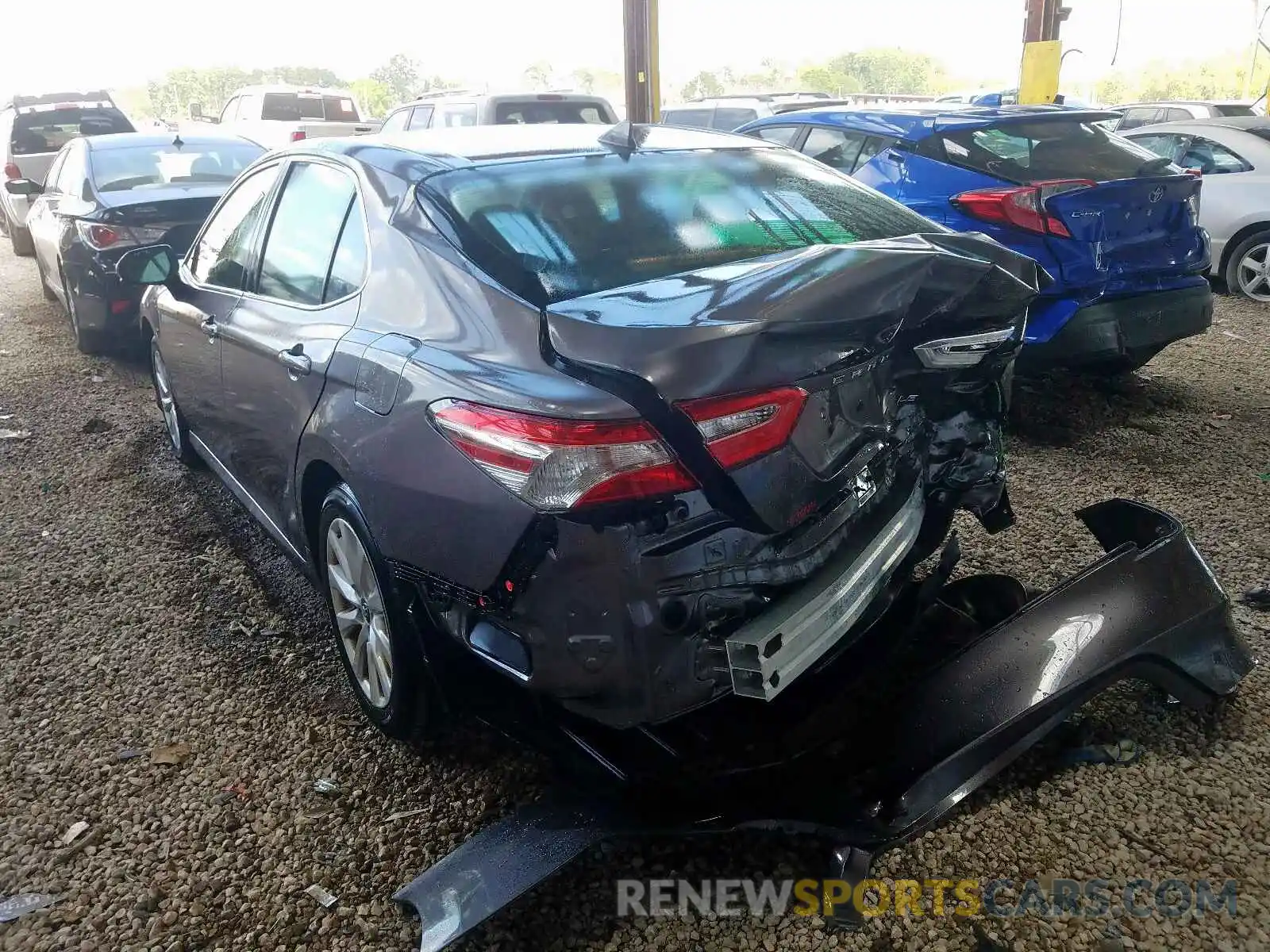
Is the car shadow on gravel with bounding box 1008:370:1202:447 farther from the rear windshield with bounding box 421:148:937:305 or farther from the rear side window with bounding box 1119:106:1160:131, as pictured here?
the rear side window with bounding box 1119:106:1160:131

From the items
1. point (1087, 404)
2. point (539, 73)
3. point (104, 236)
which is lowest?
point (1087, 404)

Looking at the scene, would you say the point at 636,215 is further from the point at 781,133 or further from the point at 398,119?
the point at 398,119

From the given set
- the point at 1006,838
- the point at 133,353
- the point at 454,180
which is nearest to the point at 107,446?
the point at 133,353

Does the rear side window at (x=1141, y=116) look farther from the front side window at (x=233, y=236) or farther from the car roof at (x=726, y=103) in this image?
the front side window at (x=233, y=236)

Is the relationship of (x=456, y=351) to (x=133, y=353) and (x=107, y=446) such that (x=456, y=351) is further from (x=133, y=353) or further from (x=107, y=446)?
(x=133, y=353)

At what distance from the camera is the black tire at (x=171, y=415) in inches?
187

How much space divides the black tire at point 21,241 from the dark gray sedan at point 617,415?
10.4 meters

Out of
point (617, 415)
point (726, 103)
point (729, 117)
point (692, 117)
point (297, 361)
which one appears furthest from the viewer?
point (726, 103)

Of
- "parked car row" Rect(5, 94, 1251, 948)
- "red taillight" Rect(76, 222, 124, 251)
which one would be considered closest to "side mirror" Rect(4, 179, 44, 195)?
"red taillight" Rect(76, 222, 124, 251)

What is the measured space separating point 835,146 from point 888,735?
4.60 meters

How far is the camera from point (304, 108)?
687 inches

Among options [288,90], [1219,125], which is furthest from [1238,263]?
[288,90]

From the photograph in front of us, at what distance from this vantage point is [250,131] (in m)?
16.6

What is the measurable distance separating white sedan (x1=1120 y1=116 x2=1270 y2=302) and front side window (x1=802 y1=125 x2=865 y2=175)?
12.1ft
